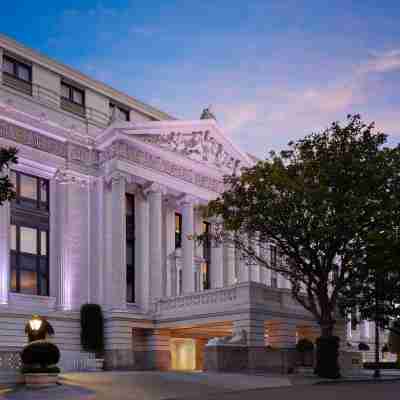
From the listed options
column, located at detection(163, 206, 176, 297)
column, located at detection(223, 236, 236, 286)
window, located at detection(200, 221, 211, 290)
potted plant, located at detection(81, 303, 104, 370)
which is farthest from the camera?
column, located at detection(223, 236, 236, 286)

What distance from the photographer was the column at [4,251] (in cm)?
4141

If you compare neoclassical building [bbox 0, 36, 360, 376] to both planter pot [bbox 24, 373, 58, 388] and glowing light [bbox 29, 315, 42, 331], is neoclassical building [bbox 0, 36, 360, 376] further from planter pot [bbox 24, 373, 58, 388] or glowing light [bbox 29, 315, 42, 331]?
A: planter pot [bbox 24, 373, 58, 388]

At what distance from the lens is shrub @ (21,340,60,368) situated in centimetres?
2683

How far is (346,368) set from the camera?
46.4 meters

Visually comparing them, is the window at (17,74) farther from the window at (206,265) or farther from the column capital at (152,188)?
the window at (206,265)

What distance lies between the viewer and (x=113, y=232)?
155 feet

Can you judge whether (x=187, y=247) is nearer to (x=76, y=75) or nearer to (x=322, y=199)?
(x=76, y=75)

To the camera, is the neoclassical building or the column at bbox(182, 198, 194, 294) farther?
the column at bbox(182, 198, 194, 294)

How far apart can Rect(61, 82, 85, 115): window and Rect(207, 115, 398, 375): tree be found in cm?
1985

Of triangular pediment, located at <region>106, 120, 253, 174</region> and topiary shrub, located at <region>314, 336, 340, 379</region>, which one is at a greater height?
triangular pediment, located at <region>106, 120, 253, 174</region>

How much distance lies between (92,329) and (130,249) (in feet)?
23.7

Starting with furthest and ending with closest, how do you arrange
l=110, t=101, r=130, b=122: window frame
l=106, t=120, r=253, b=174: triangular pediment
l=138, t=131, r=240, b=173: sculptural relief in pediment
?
l=110, t=101, r=130, b=122: window frame, l=138, t=131, r=240, b=173: sculptural relief in pediment, l=106, t=120, r=253, b=174: triangular pediment

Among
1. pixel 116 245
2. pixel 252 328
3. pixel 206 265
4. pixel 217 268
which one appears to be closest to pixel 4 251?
pixel 116 245

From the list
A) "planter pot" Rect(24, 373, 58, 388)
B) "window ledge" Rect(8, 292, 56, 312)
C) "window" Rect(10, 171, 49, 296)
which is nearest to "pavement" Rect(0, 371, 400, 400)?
"planter pot" Rect(24, 373, 58, 388)
